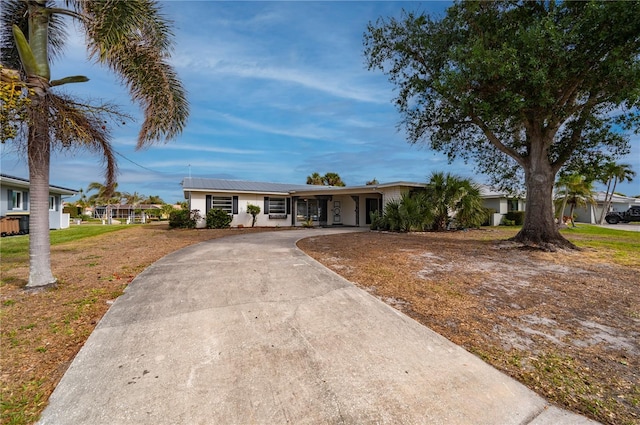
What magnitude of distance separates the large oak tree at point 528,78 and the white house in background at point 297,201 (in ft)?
20.8

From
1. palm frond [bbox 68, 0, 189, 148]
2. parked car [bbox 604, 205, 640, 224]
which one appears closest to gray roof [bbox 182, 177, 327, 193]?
palm frond [bbox 68, 0, 189, 148]

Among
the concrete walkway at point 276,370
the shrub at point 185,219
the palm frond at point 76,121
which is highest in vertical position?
the palm frond at point 76,121

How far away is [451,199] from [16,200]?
24.0m

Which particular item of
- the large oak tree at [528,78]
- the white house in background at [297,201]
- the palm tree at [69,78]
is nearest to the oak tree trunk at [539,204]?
the large oak tree at [528,78]

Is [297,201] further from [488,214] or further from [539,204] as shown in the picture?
[539,204]

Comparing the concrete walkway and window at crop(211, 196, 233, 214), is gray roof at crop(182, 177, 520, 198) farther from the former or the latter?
the concrete walkway

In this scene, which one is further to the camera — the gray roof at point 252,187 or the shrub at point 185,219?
the shrub at point 185,219

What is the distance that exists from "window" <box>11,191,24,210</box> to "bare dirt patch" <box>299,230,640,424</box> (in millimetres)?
18447

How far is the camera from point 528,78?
27.1ft

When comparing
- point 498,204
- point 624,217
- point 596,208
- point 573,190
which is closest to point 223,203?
point 498,204

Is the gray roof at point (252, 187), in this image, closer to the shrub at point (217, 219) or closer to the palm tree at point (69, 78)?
the shrub at point (217, 219)

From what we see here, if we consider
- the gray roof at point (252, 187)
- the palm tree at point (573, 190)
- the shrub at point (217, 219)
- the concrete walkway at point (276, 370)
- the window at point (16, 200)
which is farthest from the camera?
the palm tree at point (573, 190)

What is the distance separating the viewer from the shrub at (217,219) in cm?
1881

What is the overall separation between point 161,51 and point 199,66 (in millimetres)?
3904
